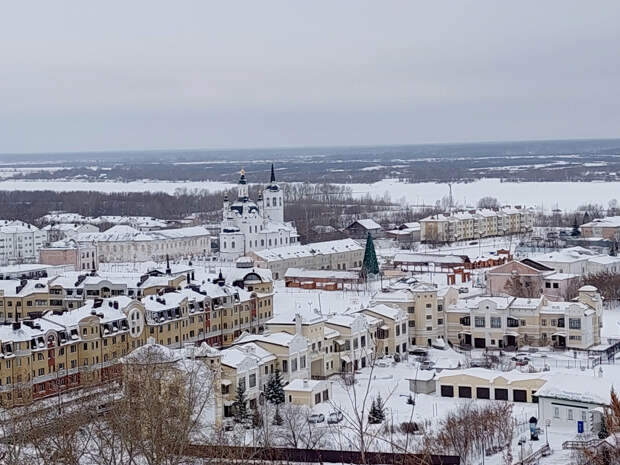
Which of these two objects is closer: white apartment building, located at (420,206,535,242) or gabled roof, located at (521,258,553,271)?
gabled roof, located at (521,258,553,271)

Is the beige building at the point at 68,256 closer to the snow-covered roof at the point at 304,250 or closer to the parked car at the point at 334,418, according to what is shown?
the snow-covered roof at the point at 304,250

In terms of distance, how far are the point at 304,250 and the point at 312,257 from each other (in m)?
0.44

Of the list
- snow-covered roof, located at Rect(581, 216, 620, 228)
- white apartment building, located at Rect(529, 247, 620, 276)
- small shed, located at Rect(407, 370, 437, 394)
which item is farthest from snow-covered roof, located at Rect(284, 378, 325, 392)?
snow-covered roof, located at Rect(581, 216, 620, 228)

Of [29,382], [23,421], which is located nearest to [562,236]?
[29,382]

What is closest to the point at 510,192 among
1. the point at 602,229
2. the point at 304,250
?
the point at 602,229

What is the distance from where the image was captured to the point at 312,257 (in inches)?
1475

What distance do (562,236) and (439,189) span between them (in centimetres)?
4280

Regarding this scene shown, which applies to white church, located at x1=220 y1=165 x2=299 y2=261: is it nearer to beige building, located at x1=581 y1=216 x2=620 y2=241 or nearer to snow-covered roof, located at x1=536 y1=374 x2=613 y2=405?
beige building, located at x1=581 y1=216 x2=620 y2=241

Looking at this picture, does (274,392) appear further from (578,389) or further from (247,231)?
(247,231)

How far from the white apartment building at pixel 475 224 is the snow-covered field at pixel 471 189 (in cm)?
1164

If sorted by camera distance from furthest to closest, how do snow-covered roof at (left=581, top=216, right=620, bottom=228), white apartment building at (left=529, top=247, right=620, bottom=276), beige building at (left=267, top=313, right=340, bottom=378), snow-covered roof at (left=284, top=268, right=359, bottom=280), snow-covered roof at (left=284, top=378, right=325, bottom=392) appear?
snow-covered roof at (left=581, top=216, right=620, bottom=228) < snow-covered roof at (left=284, top=268, right=359, bottom=280) < white apartment building at (left=529, top=247, right=620, bottom=276) < beige building at (left=267, top=313, right=340, bottom=378) < snow-covered roof at (left=284, top=378, right=325, bottom=392)

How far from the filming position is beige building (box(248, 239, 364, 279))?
3594cm

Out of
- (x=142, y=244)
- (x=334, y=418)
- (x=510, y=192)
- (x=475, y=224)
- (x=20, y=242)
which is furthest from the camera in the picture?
(x=510, y=192)

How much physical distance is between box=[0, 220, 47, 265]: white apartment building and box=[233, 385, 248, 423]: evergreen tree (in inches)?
1108
